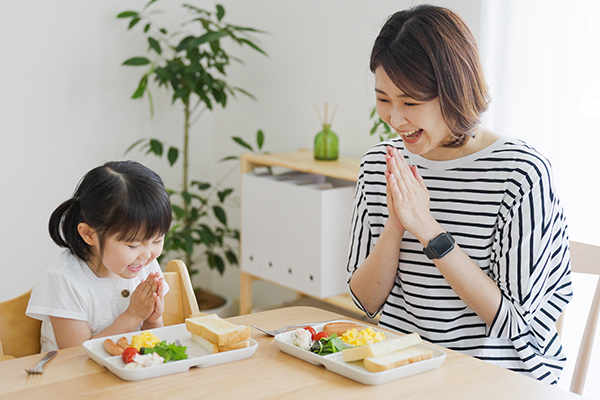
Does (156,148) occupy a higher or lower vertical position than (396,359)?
higher

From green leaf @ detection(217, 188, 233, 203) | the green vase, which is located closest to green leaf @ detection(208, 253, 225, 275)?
green leaf @ detection(217, 188, 233, 203)

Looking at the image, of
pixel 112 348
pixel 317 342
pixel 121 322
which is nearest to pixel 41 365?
pixel 112 348

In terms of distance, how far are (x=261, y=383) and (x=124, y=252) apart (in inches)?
19.5

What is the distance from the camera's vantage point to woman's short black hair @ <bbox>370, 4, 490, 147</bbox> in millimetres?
1309

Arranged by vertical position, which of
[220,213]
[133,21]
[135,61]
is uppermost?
[133,21]

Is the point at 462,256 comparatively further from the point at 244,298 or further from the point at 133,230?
the point at 244,298

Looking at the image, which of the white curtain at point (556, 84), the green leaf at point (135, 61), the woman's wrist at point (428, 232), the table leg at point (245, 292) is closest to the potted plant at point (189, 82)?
the green leaf at point (135, 61)

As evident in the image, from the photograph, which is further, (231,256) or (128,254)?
(231,256)

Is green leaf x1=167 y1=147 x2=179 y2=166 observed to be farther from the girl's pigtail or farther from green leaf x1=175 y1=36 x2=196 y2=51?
the girl's pigtail

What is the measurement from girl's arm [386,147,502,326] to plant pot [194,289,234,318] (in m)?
2.13

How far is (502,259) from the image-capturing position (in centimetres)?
135

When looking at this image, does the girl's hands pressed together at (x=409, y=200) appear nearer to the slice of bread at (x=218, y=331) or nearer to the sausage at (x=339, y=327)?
the sausage at (x=339, y=327)

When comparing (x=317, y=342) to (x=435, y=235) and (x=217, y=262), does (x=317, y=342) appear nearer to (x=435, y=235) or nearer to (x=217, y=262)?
(x=435, y=235)

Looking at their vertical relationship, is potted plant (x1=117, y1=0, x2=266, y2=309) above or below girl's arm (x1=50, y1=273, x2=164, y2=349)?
above
